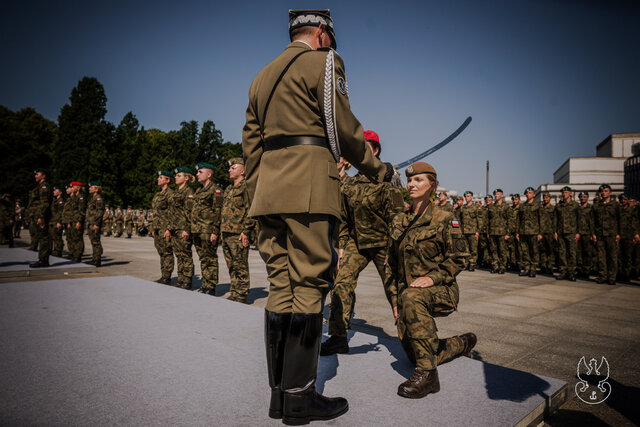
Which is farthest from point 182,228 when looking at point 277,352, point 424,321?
point 277,352

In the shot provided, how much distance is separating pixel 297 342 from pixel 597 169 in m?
63.7

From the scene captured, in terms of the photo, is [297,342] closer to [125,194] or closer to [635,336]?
[635,336]

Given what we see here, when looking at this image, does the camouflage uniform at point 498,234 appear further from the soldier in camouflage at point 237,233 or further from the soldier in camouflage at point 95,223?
the soldier in camouflage at point 95,223

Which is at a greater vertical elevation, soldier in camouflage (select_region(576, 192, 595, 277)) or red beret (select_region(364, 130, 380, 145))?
red beret (select_region(364, 130, 380, 145))

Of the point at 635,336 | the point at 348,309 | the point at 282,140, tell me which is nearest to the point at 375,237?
the point at 348,309

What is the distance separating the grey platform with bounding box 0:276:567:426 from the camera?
211 centimetres

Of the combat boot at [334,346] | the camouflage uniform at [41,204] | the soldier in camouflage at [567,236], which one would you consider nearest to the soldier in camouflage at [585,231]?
the soldier in camouflage at [567,236]

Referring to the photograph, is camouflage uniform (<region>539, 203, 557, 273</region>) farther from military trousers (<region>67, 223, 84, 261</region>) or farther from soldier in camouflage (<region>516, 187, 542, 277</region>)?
military trousers (<region>67, 223, 84, 261</region>)

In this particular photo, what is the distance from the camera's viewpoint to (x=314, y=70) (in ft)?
6.63

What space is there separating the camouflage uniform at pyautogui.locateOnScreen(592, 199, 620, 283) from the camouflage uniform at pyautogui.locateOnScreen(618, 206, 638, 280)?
0.73 metres

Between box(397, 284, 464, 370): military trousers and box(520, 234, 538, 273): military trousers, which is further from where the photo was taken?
box(520, 234, 538, 273): military trousers

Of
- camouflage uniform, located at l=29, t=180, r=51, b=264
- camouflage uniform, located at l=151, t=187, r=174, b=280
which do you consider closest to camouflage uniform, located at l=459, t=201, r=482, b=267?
camouflage uniform, located at l=151, t=187, r=174, b=280

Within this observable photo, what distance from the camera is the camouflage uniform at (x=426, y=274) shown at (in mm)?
2721

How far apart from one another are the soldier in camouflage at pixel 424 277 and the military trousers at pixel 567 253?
929 cm
